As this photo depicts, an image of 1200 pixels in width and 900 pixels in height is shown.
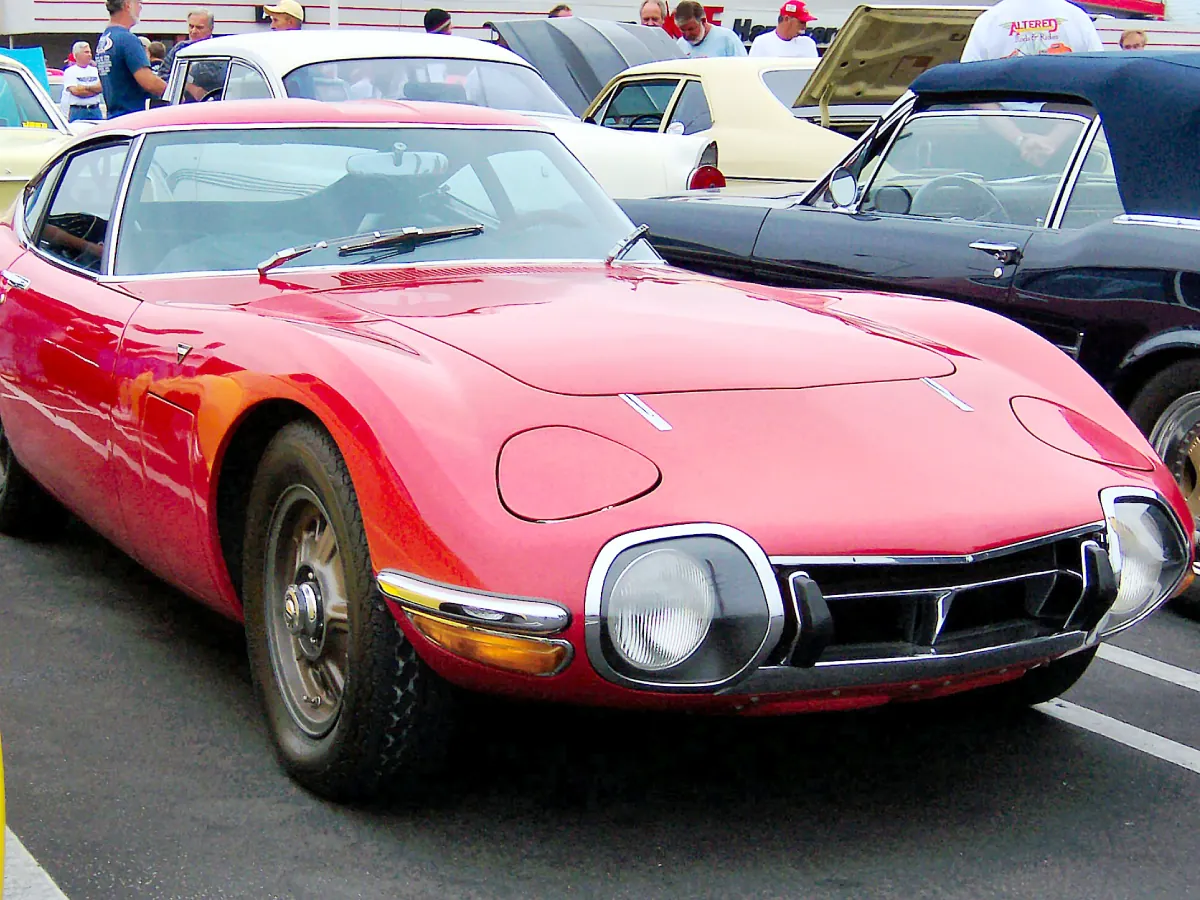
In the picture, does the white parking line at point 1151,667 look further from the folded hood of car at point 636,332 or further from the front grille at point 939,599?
the front grille at point 939,599

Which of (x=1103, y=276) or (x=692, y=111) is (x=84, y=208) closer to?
(x=1103, y=276)

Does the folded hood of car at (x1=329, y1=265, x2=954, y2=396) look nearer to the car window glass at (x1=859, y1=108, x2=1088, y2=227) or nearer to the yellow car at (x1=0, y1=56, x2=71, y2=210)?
the car window glass at (x1=859, y1=108, x2=1088, y2=227)

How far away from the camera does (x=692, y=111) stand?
405 inches

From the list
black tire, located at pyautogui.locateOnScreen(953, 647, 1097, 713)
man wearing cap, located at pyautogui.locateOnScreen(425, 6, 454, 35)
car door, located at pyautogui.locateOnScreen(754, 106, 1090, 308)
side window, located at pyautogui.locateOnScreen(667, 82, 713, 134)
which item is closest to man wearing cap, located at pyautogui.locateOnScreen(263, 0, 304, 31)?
man wearing cap, located at pyautogui.locateOnScreen(425, 6, 454, 35)

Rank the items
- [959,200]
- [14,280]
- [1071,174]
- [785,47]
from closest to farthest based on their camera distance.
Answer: [14,280] < [1071,174] < [959,200] < [785,47]

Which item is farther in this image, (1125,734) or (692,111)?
(692,111)

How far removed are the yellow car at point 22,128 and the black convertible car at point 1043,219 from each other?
4501 millimetres

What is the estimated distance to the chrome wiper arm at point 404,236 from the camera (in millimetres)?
3941

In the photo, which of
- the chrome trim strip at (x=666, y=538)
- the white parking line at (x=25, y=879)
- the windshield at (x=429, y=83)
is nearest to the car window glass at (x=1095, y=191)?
the chrome trim strip at (x=666, y=538)

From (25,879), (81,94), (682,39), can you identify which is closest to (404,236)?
(25,879)

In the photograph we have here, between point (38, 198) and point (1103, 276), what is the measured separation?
10.1 feet

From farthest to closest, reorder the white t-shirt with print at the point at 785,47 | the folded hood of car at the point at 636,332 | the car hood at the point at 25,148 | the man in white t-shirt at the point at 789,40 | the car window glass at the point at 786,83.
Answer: the white t-shirt with print at the point at 785,47 → the man in white t-shirt at the point at 789,40 → the car window glass at the point at 786,83 → the car hood at the point at 25,148 → the folded hood of car at the point at 636,332

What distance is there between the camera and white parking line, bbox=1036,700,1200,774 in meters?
3.28

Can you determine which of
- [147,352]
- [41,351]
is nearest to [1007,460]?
[147,352]
